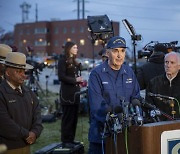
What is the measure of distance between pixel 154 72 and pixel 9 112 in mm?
Answer: 2696

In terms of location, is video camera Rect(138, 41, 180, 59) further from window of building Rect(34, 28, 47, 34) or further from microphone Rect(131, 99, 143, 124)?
window of building Rect(34, 28, 47, 34)

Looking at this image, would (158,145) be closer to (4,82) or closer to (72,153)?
(4,82)

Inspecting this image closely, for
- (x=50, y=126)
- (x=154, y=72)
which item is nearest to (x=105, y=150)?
(x=154, y=72)

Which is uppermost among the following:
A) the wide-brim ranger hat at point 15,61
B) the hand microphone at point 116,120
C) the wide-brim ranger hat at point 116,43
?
the wide-brim ranger hat at point 116,43

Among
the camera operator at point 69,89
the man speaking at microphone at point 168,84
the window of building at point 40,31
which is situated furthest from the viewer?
the window of building at point 40,31

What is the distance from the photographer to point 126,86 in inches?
159

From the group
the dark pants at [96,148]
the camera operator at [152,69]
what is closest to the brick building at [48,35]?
the camera operator at [152,69]

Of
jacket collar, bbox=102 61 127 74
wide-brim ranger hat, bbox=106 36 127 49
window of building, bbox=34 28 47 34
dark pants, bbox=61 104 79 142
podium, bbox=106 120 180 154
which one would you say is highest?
window of building, bbox=34 28 47 34

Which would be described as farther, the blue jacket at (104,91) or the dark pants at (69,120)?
the dark pants at (69,120)

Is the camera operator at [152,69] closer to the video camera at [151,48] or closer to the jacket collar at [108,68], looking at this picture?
the video camera at [151,48]

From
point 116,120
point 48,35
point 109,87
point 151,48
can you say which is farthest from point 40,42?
point 116,120

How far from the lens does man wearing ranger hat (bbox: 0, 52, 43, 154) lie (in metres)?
3.81

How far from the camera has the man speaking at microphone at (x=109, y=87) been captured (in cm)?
388

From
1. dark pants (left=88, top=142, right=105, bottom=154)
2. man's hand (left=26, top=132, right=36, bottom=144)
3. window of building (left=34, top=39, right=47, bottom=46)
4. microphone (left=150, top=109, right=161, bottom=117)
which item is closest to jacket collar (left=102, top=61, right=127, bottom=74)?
microphone (left=150, top=109, right=161, bottom=117)
